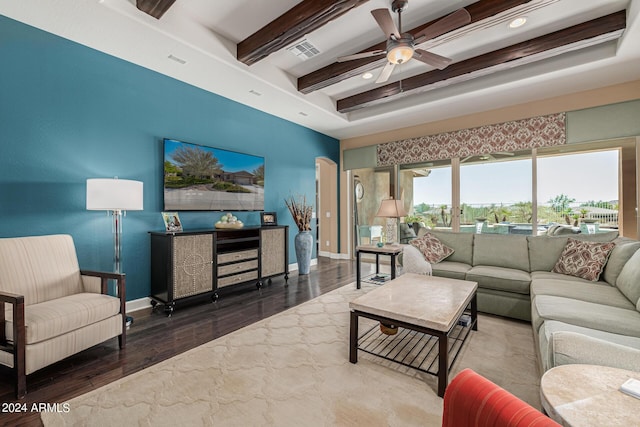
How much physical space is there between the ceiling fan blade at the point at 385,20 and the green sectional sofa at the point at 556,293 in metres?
2.48

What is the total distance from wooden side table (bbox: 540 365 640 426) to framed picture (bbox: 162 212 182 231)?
358 centimetres

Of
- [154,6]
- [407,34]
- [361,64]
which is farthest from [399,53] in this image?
[154,6]

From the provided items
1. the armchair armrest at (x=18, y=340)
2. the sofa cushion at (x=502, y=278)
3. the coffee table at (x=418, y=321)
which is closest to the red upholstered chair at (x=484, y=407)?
the coffee table at (x=418, y=321)

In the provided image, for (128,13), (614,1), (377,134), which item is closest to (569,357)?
(614,1)

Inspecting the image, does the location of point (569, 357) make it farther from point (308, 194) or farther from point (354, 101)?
point (308, 194)

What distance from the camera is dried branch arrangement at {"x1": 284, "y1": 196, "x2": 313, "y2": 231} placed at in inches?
198

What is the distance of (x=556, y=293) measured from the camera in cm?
243

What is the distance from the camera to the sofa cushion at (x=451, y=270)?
332 cm

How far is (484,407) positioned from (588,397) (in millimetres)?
618

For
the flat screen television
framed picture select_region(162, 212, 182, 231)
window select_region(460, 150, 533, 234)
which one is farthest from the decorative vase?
window select_region(460, 150, 533, 234)

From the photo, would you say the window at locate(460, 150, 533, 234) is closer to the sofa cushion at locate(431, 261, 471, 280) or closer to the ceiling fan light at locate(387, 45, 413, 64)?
the sofa cushion at locate(431, 261, 471, 280)

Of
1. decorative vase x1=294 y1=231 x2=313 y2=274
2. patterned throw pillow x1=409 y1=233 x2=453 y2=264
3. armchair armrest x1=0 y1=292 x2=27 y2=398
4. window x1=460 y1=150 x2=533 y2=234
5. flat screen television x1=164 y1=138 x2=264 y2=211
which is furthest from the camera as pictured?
decorative vase x1=294 y1=231 x2=313 y2=274

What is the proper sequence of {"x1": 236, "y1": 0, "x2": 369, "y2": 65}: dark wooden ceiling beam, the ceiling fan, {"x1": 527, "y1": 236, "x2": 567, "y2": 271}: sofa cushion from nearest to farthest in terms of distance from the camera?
the ceiling fan < {"x1": 236, "y1": 0, "x2": 369, "y2": 65}: dark wooden ceiling beam < {"x1": 527, "y1": 236, "x2": 567, "y2": 271}: sofa cushion

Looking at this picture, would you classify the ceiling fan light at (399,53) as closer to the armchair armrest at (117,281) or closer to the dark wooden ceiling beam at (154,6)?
the dark wooden ceiling beam at (154,6)
